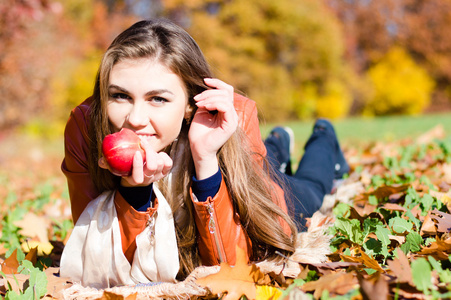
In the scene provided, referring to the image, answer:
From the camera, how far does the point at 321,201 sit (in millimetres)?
2602

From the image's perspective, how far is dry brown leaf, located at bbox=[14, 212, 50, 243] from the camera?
2.34 meters

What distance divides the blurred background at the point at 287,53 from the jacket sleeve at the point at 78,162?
7888mm

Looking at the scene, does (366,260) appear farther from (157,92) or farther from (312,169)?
(312,169)

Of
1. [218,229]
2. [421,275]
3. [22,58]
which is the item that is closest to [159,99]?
[218,229]

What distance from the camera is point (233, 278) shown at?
4.96 feet

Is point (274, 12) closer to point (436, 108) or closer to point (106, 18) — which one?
point (106, 18)

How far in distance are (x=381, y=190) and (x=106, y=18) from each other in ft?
70.1

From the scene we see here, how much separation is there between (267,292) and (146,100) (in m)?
0.82

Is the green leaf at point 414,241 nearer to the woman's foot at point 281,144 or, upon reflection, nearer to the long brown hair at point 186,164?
the long brown hair at point 186,164

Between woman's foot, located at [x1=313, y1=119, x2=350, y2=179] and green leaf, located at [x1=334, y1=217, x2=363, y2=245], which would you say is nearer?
green leaf, located at [x1=334, y1=217, x2=363, y2=245]

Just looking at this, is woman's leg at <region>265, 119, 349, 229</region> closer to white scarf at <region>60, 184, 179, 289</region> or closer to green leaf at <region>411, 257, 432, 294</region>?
white scarf at <region>60, 184, 179, 289</region>

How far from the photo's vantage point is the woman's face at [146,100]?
1611 millimetres

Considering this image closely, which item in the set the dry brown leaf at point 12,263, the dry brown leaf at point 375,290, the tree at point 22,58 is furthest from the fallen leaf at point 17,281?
the tree at point 22,58

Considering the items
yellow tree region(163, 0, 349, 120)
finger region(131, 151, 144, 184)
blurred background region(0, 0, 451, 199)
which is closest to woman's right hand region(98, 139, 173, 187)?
finger region(131, 151, 144, 184)
